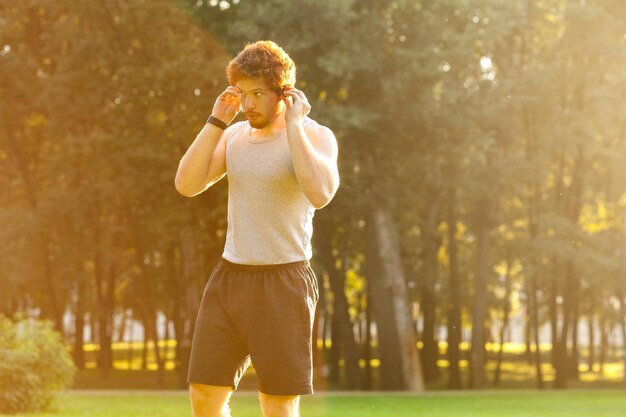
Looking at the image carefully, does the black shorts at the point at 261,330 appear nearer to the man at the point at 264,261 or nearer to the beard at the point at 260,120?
the man at the point at 264,261

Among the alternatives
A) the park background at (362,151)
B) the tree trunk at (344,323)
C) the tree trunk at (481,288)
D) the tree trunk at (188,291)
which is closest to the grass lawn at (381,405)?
the park background at (362,151)

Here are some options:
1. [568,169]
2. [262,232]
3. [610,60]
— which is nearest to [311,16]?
[610,60]

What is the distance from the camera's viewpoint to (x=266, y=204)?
4.86 meters

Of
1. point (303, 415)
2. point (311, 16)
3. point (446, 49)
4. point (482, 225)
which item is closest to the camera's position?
point (303, 415)

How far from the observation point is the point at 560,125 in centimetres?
3441

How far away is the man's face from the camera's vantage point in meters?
4.81

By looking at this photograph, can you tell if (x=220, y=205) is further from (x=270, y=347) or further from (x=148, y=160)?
(x=270, y=347)

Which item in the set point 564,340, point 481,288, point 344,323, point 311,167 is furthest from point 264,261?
point 564,340

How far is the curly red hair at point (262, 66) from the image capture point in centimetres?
478

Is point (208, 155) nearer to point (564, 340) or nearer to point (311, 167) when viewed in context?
point (311, 167)

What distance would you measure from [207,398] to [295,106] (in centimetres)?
123

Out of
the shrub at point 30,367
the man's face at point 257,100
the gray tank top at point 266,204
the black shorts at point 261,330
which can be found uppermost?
the man's face at point 257,100

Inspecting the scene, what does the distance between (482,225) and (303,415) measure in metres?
19.6

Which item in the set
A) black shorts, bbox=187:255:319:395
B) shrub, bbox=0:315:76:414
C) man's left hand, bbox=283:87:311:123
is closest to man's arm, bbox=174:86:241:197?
man's left hand, bbox=283:87:311:123
